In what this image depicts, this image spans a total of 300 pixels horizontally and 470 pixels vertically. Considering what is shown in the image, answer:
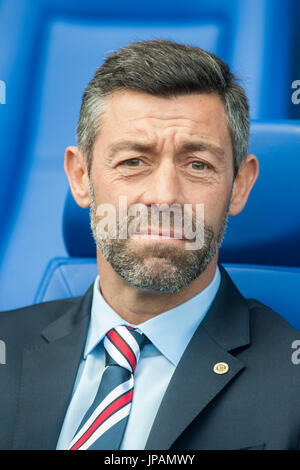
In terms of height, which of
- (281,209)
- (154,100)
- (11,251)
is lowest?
(11,251)

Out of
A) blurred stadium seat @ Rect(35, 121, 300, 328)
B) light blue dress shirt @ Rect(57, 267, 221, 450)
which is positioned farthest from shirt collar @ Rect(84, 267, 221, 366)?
blurred stadium seat @ Rect(35, 121, 300, 328)

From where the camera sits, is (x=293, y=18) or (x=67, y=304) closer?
(x=67, y=304)

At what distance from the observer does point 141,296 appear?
154cm

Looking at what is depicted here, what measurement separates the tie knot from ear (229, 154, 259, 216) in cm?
37

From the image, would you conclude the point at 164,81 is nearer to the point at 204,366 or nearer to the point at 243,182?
the point at 243,182

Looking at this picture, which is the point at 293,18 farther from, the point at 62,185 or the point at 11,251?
the point at 11,251

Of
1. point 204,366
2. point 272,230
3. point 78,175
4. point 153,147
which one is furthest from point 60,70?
point 204,366

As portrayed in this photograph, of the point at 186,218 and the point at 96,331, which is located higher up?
the point at 186,218

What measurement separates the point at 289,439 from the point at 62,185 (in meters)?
1.76

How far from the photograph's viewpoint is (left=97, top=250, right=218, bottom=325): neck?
60.7 inches

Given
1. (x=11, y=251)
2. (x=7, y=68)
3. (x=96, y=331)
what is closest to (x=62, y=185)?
(x=11, y=251)

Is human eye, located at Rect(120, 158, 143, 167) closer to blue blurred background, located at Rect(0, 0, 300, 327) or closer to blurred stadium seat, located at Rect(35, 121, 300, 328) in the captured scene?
blurred stadium seat, located at Rect(35, 121, 300, 328)

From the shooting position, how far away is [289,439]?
1.33 metres

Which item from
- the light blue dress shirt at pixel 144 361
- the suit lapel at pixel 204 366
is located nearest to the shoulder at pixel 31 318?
the light blue dress shirt at pixel 144 361
